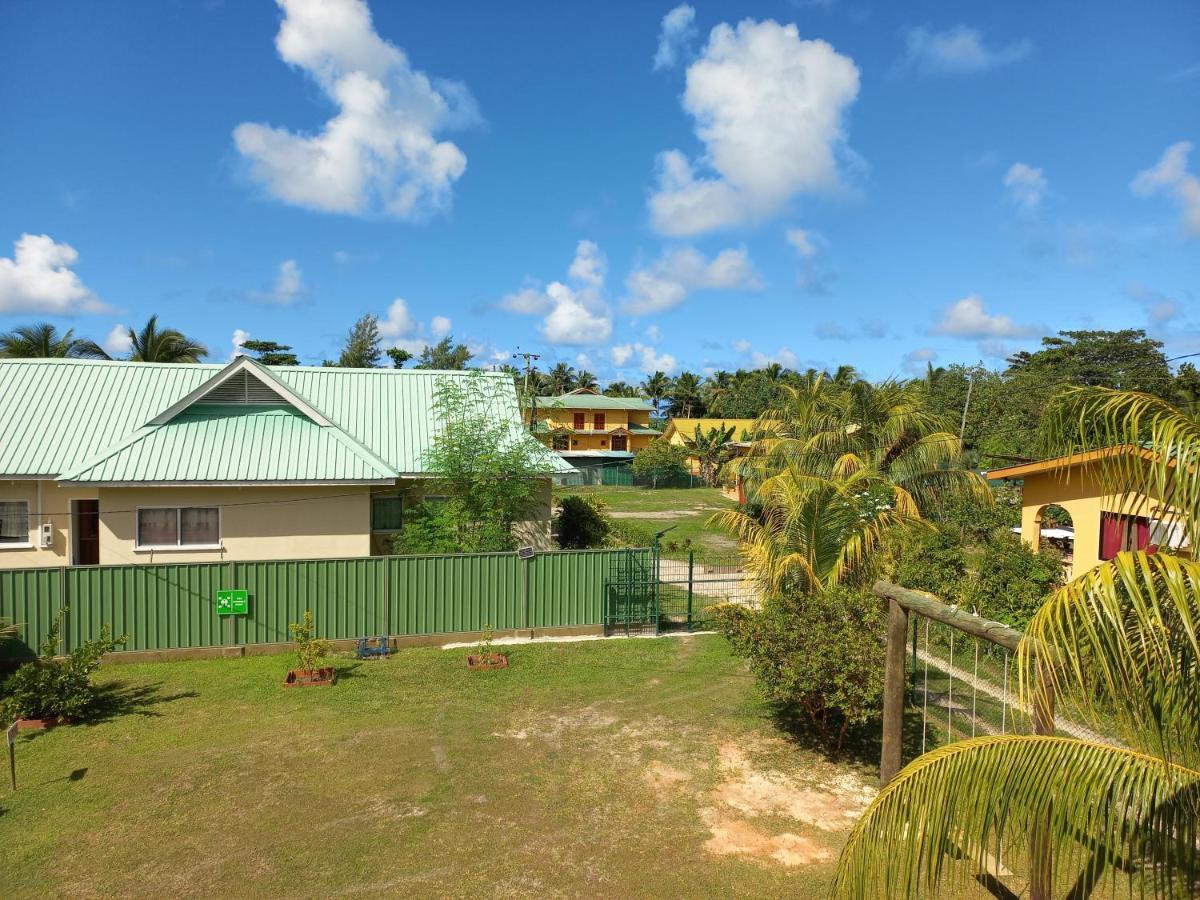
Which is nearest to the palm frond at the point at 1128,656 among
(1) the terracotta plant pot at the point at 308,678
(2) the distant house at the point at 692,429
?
(1) the terracotta plant pot at the point at 308,678

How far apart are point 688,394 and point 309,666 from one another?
79504 mm

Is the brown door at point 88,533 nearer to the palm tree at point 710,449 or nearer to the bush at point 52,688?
the bush at point 52,688

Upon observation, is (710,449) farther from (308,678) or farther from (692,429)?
(308,678)

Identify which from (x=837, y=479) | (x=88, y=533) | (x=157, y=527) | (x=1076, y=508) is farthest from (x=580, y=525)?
(x=1076, y=508)

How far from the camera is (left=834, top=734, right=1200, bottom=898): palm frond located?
3.40 m

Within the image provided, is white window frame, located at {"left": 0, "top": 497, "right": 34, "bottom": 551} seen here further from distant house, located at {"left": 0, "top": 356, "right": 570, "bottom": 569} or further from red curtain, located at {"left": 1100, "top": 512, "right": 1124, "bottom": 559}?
red curtain, located at {"left": 1100, "top": 512, "right": 1124, "bottom": 559}

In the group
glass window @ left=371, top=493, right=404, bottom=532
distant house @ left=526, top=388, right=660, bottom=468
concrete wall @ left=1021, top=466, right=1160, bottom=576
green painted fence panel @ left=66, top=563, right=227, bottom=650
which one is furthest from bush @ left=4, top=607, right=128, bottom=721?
distant house @ left=526, top=388, right=660, bottom=468

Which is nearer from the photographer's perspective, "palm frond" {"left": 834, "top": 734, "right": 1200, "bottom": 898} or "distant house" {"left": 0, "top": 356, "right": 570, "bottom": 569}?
"palm frond" {"left": 834, "top": 734, "right": 1200, "bottom": 898}

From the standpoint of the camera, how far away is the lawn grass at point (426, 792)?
6.86m

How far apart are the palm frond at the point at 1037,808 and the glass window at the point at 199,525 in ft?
51.2

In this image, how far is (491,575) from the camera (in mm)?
14852

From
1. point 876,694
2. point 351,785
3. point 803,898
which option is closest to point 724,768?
point 876,694

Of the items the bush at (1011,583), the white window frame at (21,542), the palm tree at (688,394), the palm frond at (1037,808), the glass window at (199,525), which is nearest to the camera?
the palm frond at (1037,808)

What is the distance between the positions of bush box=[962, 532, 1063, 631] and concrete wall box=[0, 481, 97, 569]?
61.5 feet
